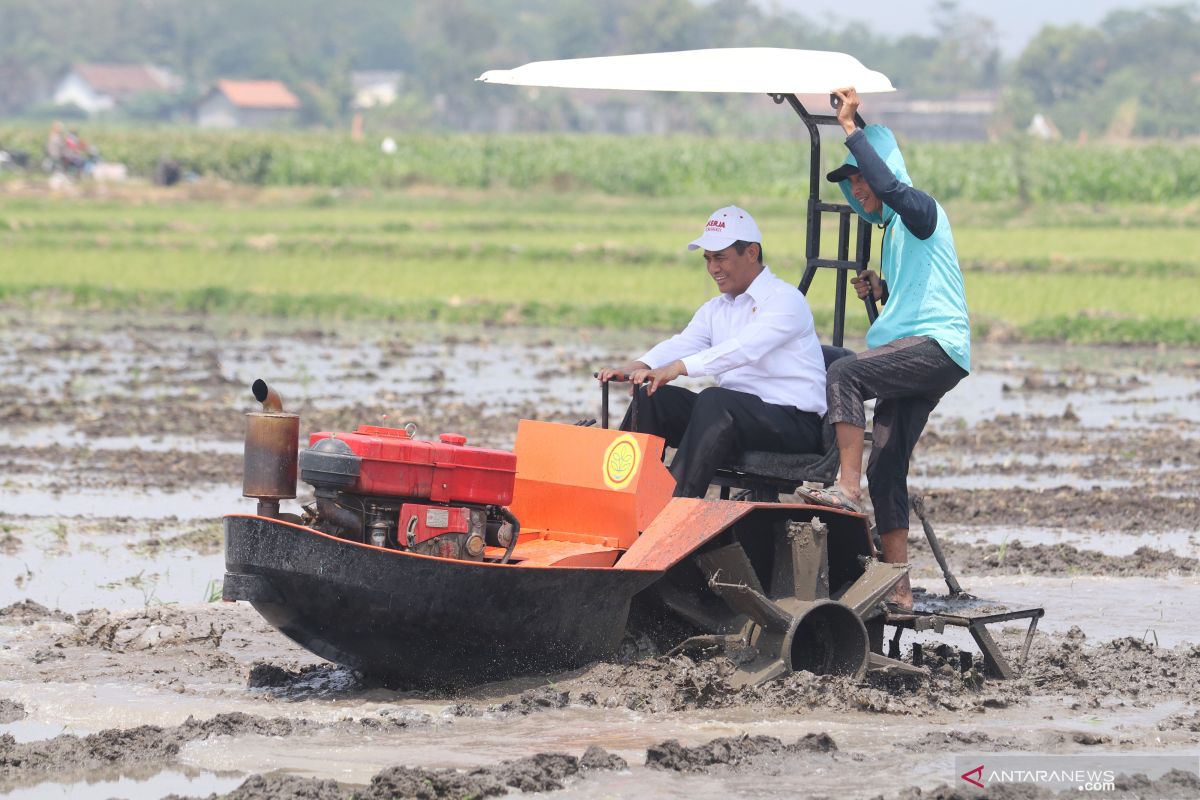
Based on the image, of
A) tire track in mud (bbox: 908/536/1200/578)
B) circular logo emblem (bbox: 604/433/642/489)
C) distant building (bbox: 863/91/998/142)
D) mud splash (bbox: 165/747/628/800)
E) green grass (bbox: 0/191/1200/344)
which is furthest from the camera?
distant building (bbox: 863/91/998/142)

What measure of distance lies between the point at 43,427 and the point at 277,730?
27.0 ft

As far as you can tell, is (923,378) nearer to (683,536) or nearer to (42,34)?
(683,536)

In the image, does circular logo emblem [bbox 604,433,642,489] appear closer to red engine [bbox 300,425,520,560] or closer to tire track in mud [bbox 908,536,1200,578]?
red engine [bbox 300,425,520,560]

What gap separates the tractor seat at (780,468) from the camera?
21.5ft

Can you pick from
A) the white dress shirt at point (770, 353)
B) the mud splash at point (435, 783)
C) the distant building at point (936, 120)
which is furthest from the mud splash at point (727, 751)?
the distant building at point (936, 120)

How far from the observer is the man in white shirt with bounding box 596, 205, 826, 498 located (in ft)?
21.3

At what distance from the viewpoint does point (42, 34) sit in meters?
153

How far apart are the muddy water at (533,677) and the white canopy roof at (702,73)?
200 cm

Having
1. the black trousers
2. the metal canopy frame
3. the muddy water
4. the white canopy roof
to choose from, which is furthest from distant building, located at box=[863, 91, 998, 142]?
the black trousers

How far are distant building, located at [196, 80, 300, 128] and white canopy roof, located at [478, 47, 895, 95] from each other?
104531mm

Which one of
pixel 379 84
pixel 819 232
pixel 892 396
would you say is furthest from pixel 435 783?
pixel 379 84

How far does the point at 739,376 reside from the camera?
22.0 feet

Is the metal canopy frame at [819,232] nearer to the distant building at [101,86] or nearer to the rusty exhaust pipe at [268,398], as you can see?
the rusty exhaust pipe at [268,398]

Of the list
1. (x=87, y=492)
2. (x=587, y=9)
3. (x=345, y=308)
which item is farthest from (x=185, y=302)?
(x=587, y=9)
